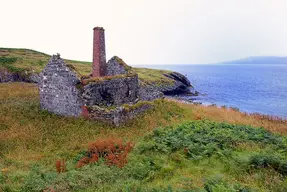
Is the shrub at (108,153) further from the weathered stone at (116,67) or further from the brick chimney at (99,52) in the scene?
the weathered stone at (116,67)

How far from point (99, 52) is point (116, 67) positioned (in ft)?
8.15

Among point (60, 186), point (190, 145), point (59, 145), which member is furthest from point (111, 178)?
point (59, 145)

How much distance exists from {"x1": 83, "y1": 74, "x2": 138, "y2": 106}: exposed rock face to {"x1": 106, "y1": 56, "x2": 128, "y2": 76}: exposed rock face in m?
1.70

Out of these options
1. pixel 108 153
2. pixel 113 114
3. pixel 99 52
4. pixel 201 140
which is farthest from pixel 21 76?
pixel 201 140

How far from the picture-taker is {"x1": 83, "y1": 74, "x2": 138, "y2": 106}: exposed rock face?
21062mm

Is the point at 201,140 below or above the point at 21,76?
below

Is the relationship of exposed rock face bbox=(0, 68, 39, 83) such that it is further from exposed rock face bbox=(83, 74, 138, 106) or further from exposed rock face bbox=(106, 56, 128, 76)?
exposed rock face bbox=(83, 74, 138, 106)

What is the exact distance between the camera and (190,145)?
44.2ft

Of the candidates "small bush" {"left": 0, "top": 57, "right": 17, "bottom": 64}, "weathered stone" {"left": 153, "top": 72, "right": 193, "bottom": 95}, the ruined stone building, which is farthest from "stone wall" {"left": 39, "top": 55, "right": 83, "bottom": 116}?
"weathered stone" {"left": 153, "top": 72, "right": 193, "bottom": 95}

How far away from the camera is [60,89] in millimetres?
21750

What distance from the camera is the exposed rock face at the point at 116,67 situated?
88.1 feet

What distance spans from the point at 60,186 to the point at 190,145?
6.23 metres

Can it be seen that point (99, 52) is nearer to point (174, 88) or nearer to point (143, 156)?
point (143, 156)

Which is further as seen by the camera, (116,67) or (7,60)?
(7,60)
